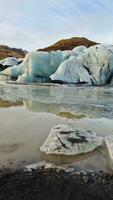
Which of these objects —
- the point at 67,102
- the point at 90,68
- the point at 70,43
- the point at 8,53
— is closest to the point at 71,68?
the point at 90,68

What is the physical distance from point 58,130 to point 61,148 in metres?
0.70

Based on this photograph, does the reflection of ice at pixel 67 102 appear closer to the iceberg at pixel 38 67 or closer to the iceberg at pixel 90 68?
the iceberg at pixel 90 68

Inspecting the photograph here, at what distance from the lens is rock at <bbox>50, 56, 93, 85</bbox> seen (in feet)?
78.8

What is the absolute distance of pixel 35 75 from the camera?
25.8m

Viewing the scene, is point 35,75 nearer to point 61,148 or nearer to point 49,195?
point 61,148

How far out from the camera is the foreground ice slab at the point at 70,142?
5.17 meters

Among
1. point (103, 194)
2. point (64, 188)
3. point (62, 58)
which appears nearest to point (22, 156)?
point (64, 188)

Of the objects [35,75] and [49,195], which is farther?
[35,75]

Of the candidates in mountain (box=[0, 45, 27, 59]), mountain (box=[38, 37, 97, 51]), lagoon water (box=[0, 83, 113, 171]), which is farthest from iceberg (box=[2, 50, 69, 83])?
mountain (box=[0, 45, 27, 59])

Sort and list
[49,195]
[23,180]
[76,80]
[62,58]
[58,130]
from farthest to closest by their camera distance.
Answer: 1. [62,58]
2. [76,80]
3. [58,130]
4. [23,180]
5. [49,195]

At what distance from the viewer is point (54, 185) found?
11.8 ft

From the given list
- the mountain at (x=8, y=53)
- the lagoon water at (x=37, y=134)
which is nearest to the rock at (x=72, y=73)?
the lagoon water at (x=37, y=134)

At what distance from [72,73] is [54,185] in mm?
21070

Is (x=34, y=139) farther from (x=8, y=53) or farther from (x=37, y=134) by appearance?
(x=8, y=53)
